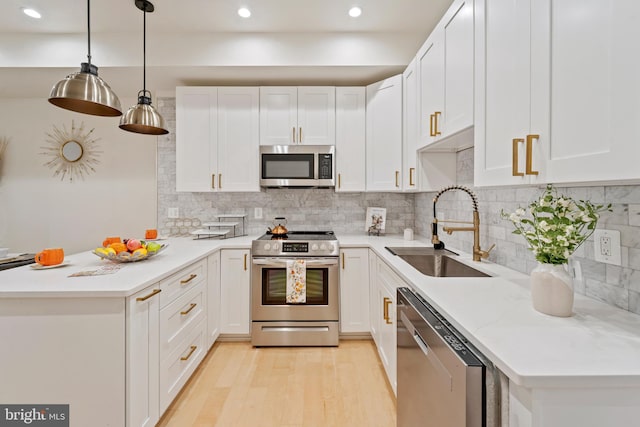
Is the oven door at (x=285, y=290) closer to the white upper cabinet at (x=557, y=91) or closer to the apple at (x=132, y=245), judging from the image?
the apple at (x=132, y=245)

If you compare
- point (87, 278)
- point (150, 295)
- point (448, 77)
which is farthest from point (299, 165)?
point (87, 278)

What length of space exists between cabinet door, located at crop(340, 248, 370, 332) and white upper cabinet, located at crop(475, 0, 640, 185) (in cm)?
148

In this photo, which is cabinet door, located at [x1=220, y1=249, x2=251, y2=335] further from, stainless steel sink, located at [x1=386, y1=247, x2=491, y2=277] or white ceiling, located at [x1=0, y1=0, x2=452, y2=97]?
white ceiling, located at [x1=0, y1=0, x2=452, y2=97]

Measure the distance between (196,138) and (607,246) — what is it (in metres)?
3.01

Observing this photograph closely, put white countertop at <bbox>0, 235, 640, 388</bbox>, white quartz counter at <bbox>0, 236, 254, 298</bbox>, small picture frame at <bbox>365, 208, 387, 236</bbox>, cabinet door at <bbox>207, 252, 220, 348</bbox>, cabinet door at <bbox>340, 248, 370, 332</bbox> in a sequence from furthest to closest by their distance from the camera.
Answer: small picture frame at <bbox>365, 208, 387, 236</bbox>, cabinet door at <bbox>340, 248, 370, 332</bbox>, cabinet door at <bbox>207, 252, 220, 348</bbox>, white quartz counter at <bbox>0, 236, 254, 298</bbox>, white countertop at <bbox>0, 235, 640, 388</bbox>

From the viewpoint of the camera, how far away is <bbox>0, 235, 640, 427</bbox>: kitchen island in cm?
67

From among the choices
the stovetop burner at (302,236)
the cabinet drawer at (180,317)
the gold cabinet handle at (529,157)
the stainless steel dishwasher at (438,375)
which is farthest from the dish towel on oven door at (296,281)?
the gold cabinet handle at (529,157)

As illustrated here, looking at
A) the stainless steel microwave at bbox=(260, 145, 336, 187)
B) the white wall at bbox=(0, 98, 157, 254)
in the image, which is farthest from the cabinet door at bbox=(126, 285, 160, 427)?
the white wall at bbox=(0, 98, 157, 254)

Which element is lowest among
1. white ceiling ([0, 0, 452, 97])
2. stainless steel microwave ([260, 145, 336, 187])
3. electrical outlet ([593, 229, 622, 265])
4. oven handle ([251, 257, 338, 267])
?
oven handle ([251, 257, 338, 267])

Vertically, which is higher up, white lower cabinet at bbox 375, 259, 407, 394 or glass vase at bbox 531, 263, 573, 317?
glass vase at bbox 531, 263, 573, 317

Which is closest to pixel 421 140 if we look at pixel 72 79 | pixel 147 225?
pixel 72 79

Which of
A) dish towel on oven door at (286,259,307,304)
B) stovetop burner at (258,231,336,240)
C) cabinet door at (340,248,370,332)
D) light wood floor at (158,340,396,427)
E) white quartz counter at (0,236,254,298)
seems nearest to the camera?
white quartz counter at (0,236,254,298)

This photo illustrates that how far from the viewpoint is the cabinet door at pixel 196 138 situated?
9.47 ft

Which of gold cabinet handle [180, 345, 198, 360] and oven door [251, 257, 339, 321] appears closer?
gold cabinet handle [180, 345, 198, 360]
